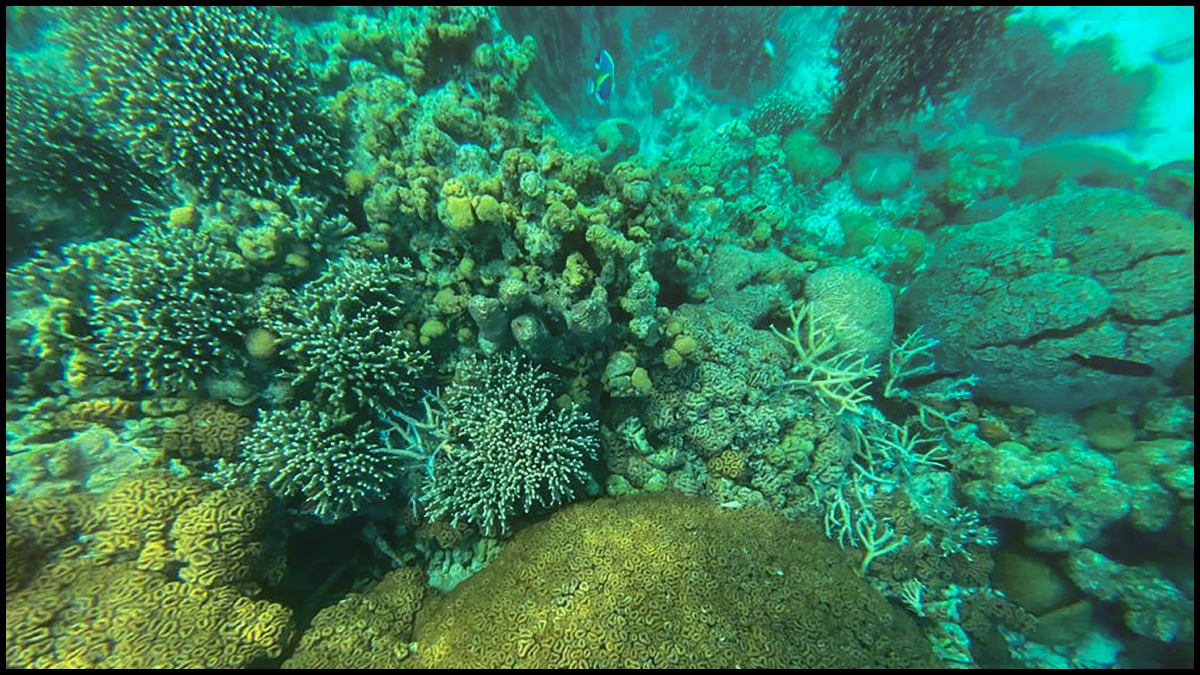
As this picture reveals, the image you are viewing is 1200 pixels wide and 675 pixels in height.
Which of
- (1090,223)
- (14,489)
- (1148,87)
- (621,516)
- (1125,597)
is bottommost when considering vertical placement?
(1125,597)

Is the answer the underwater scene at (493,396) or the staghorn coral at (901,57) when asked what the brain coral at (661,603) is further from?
the staghorn coral at (901,57)

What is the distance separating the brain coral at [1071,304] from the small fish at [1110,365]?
0.01 metres

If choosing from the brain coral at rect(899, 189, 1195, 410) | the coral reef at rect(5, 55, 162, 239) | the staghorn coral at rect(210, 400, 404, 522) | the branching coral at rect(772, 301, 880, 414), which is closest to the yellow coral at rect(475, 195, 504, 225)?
the staghorn coral at rect(210, 400, 404, 522)

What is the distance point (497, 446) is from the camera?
12.0 ft

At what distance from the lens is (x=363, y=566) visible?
4031mm

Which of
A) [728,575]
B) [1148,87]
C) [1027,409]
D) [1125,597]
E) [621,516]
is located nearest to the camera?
[728,575]

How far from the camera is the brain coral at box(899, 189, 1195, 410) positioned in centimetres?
509

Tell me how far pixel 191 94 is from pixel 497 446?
414 cm

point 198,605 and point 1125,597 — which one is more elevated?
point 198,605

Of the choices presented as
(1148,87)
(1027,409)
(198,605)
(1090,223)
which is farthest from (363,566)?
(1148,87)

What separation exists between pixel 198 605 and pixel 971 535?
708 centimetres

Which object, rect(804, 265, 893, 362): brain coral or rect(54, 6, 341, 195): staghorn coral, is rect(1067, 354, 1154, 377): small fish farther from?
rect(54, 6, 341, 195): staghorn coral

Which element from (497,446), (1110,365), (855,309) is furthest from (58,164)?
(1110,365)

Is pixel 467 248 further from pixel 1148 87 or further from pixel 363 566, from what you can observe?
pixel 1148 87
